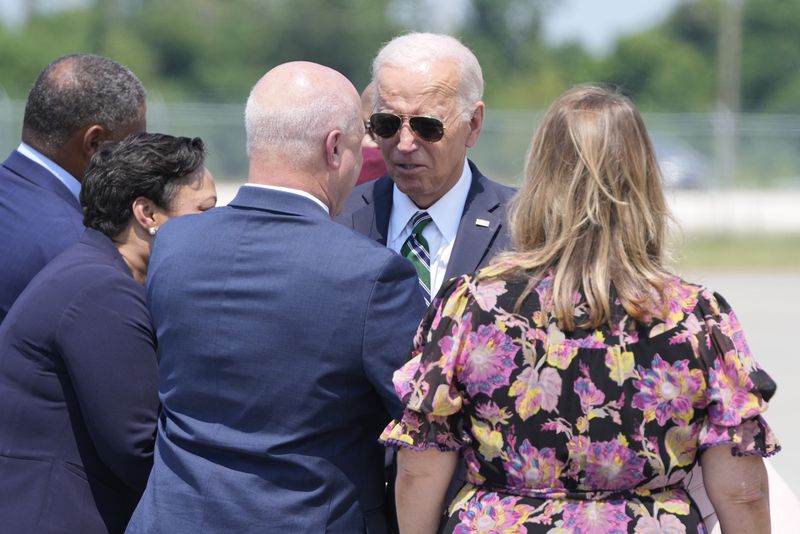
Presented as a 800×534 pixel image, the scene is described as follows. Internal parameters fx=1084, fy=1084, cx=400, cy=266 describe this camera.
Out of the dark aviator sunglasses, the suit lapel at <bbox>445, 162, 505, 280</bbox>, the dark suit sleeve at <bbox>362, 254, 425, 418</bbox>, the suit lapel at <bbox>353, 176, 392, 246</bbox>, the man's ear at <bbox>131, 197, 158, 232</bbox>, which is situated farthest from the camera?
the suit lapel at <bbox>353, 176, 392, 246</bbox>

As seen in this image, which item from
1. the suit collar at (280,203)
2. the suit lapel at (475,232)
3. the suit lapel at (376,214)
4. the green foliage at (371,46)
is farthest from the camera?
the green foliage at (371,46)

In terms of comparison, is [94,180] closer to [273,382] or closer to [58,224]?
[58,224]

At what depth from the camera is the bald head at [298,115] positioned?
258 cm

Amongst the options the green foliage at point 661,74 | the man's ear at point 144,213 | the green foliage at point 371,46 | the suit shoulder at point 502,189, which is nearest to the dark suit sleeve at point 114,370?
the man's ear at point 144,213

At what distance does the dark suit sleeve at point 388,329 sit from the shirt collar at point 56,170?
1.73 m

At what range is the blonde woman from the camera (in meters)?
2.25

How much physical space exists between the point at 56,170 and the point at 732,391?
2.50m

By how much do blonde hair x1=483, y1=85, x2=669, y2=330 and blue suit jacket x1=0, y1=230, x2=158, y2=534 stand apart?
3.34 ft

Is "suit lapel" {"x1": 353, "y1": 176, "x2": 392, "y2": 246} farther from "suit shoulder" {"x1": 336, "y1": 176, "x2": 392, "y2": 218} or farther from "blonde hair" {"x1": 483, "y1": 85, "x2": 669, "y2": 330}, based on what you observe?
"blonde hair" {"x1": 483, "y1": 85, "x2": 669, "y2": 330}

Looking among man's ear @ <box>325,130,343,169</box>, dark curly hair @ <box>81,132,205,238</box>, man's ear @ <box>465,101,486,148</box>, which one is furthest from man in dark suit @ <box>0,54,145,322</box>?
man's ear @ <box>325,130,343,169</box>

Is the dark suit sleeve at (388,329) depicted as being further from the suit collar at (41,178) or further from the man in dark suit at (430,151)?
the suit collar at (41,178)

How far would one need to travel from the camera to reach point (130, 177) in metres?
3.05

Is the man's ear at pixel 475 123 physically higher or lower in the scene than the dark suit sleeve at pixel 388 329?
higher

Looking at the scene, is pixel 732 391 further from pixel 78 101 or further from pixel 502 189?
pixel 78 101
